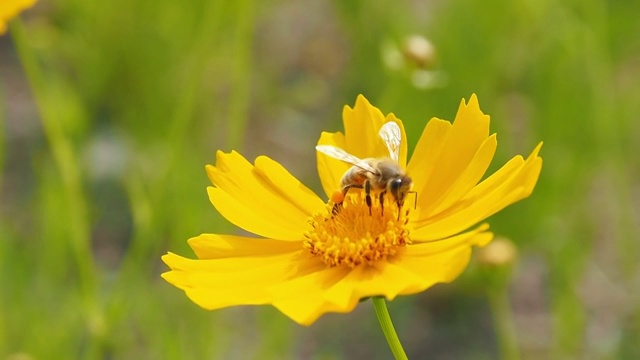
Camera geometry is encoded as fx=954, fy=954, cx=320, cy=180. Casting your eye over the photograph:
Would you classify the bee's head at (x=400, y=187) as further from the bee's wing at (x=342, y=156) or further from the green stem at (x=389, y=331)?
the green stem at (x=389, y=331)

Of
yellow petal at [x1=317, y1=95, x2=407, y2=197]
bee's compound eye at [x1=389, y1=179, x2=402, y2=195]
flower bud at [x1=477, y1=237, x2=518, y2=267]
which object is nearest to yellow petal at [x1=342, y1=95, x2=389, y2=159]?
yellow petal at [x1=317, y1=95, x2=407, y2=197]

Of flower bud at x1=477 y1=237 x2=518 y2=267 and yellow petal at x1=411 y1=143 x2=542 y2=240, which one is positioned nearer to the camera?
yellow petal at x1=411 y1=143 x2=542 y2=240

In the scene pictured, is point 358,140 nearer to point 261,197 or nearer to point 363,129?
point 363,129

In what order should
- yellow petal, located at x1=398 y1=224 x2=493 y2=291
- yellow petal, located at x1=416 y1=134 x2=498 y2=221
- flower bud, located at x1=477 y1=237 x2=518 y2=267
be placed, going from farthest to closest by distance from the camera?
flower bud, located at x1=477 y1=237 x2=518 y2=267, yellow petal, located at x1=416 y1=134 x2=498 y2=221, yellow petal, located at x1=398 y1=224 x2=493 y2=291

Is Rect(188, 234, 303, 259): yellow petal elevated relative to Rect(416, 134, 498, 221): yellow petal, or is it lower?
lower

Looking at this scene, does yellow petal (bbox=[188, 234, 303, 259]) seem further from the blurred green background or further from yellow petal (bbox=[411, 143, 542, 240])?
the blurred green background

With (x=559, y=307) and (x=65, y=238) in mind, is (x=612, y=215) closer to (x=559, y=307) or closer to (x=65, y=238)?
(x=559, y=307)

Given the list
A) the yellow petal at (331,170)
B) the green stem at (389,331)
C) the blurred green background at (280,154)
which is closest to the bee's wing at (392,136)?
the yellow petal at (331,170)
